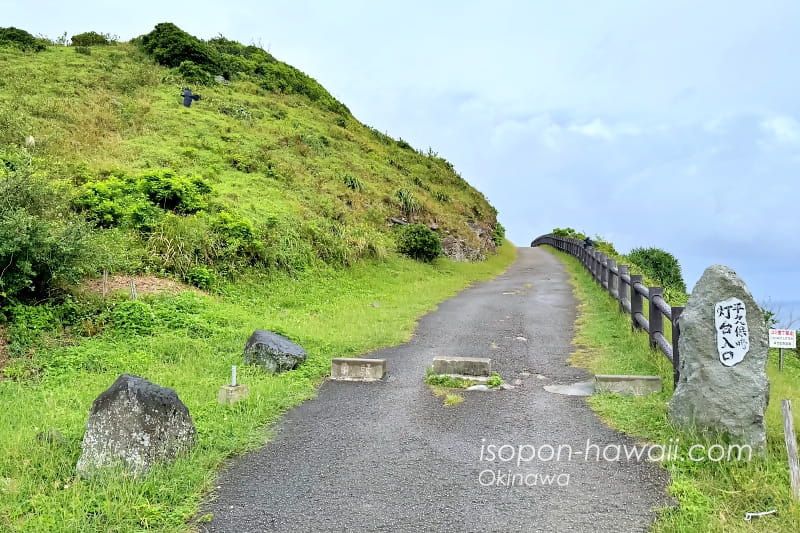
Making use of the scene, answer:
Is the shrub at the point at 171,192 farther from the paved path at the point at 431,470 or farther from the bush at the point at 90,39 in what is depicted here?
the bush at the point at 90,39

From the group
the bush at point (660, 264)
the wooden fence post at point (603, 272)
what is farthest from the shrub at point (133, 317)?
the bush at point (660, 264)

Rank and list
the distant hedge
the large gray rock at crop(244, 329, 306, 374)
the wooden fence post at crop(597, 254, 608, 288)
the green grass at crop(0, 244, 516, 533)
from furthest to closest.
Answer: the distant hedge → the wooden fence post at crop(597, 254, 608, 288) → the large gray rock at crop(244, 329, 306, 374) → the green grass at crop(0, 244, 516, 533)

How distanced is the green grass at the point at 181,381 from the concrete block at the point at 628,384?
185 cm

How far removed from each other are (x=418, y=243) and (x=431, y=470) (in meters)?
14.8

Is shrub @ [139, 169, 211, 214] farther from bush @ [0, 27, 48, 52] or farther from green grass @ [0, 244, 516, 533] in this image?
bush @ [0, 27, 48, 52]

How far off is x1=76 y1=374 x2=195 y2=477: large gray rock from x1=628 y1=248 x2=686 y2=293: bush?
21344 mm

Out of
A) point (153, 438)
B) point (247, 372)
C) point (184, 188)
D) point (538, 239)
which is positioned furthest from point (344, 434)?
point (538, 239)

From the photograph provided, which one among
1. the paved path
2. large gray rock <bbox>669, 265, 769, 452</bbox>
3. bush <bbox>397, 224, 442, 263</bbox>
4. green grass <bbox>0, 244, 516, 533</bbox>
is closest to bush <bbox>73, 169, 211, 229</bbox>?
green grass <bbox>0, 244, 516, 533</bbox>

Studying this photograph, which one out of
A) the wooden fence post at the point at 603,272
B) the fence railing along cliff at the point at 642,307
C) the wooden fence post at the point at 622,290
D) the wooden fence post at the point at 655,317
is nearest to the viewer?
the fence railing along cliff at the point at 642,307

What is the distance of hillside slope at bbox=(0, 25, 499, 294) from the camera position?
12.1 m

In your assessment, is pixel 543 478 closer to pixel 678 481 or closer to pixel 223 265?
pixel 678 481

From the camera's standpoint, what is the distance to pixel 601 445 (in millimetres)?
5020

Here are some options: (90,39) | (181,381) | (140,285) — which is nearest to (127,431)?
(181,381)

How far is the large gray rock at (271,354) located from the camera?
24.0ft
